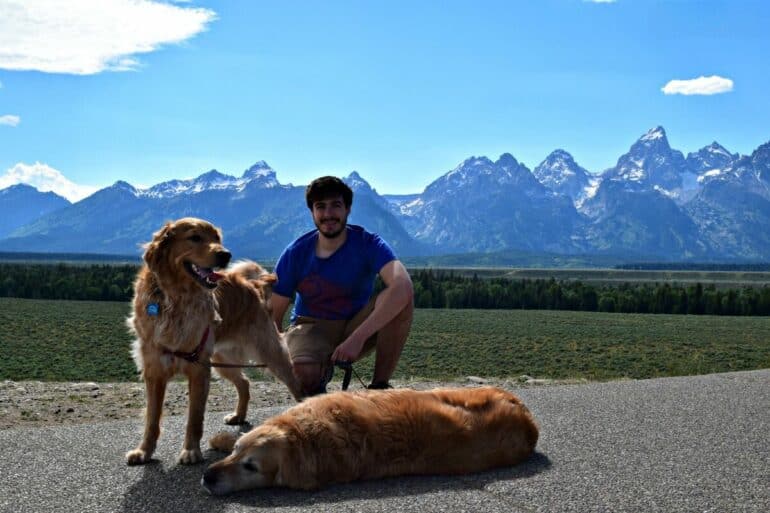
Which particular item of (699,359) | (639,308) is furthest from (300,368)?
(639,308)

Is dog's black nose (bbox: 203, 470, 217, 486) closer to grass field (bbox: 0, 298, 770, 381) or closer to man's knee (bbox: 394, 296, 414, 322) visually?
man's knee (bbox: 394, 296, 414, 322)

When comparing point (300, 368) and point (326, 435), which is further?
point (300, 368)

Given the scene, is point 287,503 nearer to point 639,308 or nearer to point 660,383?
point 660,383

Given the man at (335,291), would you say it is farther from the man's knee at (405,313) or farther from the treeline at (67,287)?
the treeline at (67,287)

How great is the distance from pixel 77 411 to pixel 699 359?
85.2ft

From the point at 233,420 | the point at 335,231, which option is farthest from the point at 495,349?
the point at 335,231

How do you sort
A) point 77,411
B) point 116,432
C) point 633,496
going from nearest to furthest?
point 633,496 → point 116,432 → point 77,411

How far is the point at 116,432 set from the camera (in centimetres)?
749

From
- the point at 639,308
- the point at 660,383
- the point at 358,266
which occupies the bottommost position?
the point at 639,308

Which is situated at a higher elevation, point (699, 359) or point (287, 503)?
point (287, 503)

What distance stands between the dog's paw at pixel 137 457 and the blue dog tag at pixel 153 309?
1.06m

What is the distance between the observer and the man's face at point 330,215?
7.78 metres

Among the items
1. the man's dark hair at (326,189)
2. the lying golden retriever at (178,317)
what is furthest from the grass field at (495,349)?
the lying golden retriever at (178,317)

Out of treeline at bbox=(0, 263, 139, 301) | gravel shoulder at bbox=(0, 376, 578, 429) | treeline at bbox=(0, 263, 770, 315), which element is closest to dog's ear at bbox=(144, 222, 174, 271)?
gravel shoulder at bbox=(0, 376, 578, 429)
